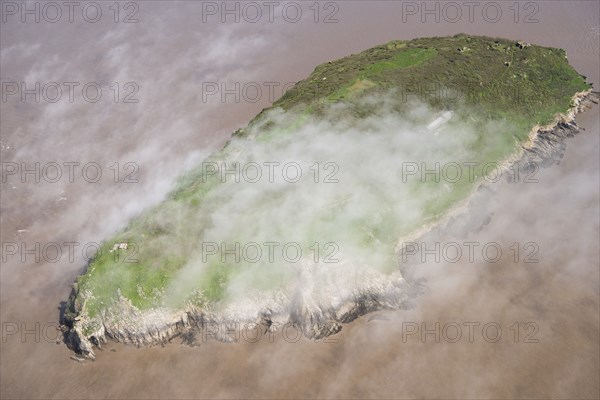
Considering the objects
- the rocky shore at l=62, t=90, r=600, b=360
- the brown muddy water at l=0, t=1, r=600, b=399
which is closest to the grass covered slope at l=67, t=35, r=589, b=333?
the rocky shore at l=62, t=90, r=600, b=360

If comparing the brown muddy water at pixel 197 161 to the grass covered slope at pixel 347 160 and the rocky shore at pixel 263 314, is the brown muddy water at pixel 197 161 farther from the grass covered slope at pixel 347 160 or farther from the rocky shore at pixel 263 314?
the grass covered slope at pixel 347 160

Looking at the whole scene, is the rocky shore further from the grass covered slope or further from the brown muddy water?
the brown muddy water

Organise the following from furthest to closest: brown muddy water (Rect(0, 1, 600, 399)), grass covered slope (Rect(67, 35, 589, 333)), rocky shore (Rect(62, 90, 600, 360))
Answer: grass covered slope (Rect(67, 35, 589, 333)), rocky shore (Rect(62, 90, 600, 360)), brown muddy water (Rect(0, 1, 600, 399))

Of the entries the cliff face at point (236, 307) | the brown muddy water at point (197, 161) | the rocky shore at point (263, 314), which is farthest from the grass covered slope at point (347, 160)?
the brown muddy water at point (197, 161)

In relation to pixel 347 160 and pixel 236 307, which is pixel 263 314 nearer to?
pixel 236 307

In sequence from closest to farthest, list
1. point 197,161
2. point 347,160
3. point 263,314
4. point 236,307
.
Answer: point 236,307, point 263,314, point 347,160, point 197,161

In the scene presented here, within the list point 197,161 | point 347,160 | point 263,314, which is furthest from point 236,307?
point 197,161

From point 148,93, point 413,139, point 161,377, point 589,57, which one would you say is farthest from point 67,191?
point 589,57
